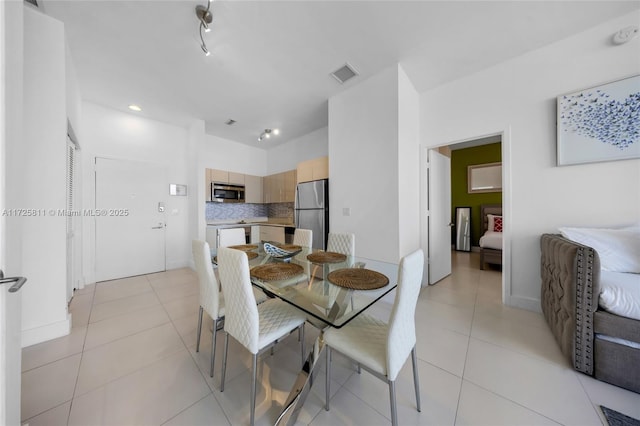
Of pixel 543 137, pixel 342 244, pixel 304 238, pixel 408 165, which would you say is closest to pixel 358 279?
pixel 342 244

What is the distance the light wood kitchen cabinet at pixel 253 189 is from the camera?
5051 mm

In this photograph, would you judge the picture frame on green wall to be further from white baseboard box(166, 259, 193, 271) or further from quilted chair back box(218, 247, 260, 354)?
white baseboard box(166, 259, 193, 271)

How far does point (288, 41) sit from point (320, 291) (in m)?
2.38

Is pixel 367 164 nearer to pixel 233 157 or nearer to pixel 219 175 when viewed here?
pixel 219 175

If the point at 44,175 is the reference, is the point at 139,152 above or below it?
above

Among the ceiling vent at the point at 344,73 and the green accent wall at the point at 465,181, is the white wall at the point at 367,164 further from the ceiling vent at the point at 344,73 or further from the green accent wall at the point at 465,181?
the green accent wall at the point at 465,181

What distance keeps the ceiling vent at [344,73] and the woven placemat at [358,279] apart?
92.3 inches

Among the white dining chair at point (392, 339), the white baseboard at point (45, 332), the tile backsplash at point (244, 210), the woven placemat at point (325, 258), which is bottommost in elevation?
the white baseboard at point (45, 332)

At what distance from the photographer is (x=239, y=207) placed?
521 cm

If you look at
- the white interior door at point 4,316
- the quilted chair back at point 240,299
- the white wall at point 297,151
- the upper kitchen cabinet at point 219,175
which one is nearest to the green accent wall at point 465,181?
the white wall at point 297,151

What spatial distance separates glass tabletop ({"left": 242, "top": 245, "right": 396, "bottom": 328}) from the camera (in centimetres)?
115

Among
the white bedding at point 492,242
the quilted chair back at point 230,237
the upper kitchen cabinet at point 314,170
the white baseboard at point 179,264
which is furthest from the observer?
the white baseboard at point 179,264

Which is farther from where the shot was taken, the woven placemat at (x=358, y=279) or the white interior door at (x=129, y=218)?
the white interior door at (x=129, y=218)

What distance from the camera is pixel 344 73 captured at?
2598 millimetres
